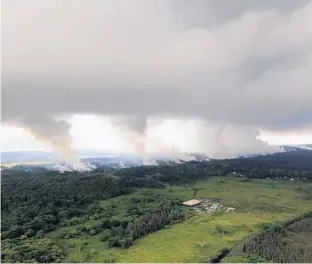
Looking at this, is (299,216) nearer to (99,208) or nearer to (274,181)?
(99,208)

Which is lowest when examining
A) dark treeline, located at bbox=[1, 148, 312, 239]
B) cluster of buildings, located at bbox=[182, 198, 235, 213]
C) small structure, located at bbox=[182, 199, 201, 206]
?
cluster of buildings, located at bbox=[182, 198, 235, 213]

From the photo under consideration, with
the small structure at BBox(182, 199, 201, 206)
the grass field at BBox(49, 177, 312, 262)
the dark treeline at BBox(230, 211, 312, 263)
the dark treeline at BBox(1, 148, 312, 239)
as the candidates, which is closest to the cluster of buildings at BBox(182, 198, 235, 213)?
the small structure at BBox(182, 199, 201, 206)

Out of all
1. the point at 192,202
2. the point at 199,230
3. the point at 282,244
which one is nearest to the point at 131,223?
the point at 199,230

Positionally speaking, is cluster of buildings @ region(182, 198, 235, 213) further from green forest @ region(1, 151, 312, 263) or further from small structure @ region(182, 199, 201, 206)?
green forest @ region(1, 151, 312, 263)

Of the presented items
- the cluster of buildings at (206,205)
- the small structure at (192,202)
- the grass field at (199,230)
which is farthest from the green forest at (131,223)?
the cluster of buildings at (206,205)

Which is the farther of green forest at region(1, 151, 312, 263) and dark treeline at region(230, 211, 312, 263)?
green forest at region(1, 151, 312, 263)

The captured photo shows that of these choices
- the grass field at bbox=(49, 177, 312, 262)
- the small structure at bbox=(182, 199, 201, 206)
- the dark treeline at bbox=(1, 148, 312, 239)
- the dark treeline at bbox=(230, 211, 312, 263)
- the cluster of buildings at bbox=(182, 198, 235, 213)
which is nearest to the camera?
the dark treeline at bbox=(230, 211, 312, 263)
